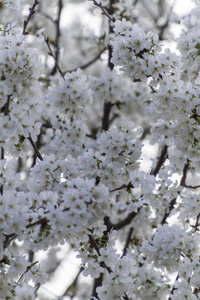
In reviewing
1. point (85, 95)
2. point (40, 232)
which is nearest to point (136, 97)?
point (85, 95)

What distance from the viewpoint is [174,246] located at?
Result: 4074 millimetres

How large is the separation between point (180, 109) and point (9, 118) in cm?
160

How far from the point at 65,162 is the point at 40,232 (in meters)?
0.96

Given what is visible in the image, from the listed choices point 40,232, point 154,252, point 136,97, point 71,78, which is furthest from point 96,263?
point 136,97

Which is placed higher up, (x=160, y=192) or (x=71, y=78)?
(x=71, y=78)

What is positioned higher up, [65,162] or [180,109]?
[180,109]

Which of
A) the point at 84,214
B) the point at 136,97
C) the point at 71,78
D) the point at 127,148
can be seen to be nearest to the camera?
the point at 84,214

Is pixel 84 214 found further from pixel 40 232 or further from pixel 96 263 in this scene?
pixel 96 263

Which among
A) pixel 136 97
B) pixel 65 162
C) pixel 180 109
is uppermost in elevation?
pixel 180 109

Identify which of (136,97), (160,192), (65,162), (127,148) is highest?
(127,148)

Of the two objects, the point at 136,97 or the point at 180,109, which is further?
the point at 136,97

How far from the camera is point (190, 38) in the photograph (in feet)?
15.0

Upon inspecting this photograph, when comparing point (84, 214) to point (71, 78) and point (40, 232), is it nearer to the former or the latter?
point (40, 232)

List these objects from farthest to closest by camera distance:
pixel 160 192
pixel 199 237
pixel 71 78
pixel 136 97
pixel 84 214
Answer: pixel 136 97
pixel 160 192
pixel 199 237
pixel 71 78
pixel 84 214
